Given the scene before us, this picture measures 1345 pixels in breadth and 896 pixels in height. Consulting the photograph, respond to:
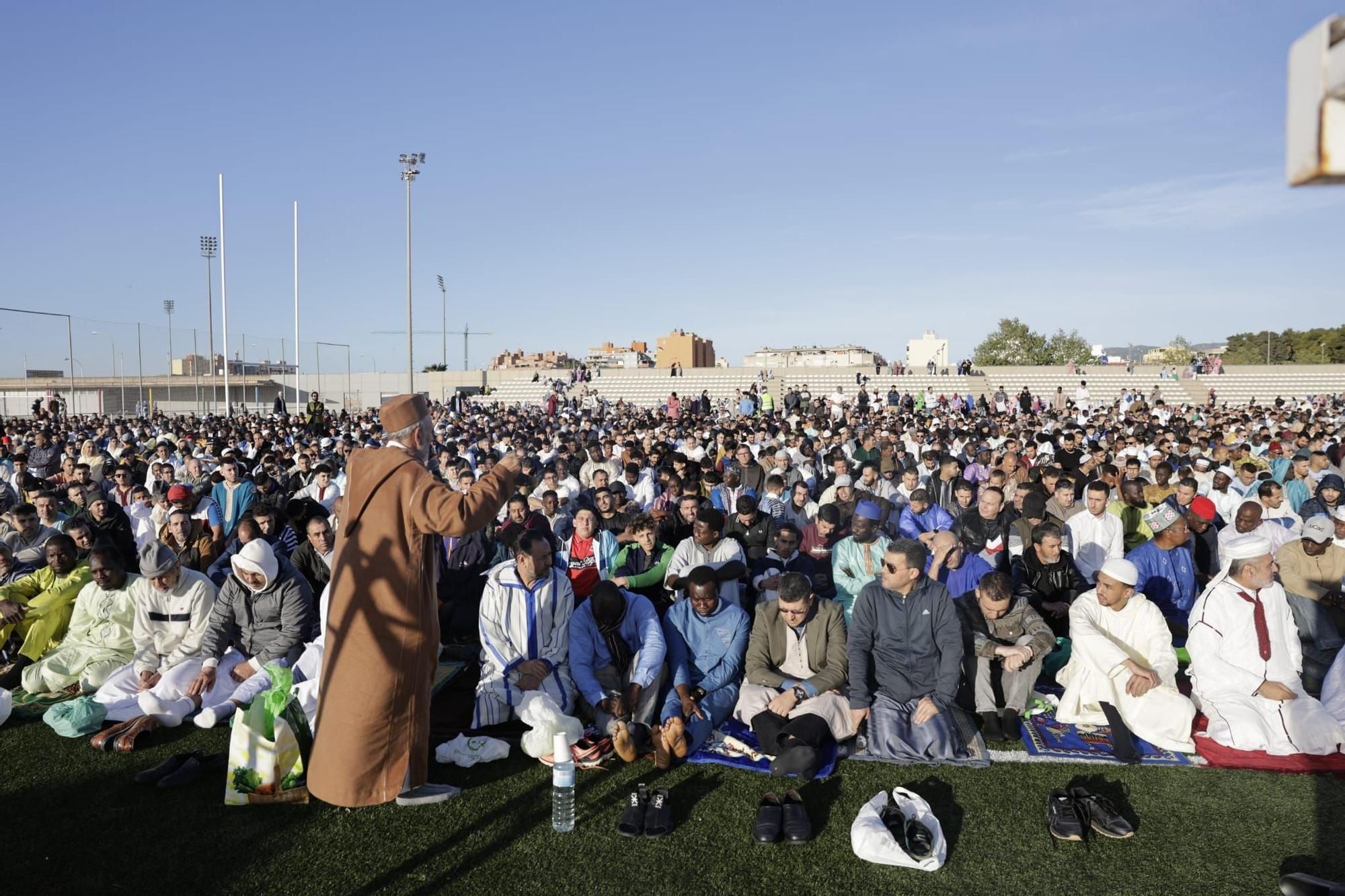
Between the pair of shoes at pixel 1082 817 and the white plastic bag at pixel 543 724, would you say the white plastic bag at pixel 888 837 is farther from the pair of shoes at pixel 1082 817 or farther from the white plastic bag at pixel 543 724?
the white plastic bag at pixel 543 724

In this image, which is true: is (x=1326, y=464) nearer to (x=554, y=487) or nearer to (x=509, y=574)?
(x=554, y=487)

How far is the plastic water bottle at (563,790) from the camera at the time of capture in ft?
13.0

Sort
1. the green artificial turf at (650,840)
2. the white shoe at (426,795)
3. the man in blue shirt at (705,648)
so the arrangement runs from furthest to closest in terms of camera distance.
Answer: the man in blue shirt at (705,648) < the white shoe at (426,795) < the green artificial turf at (650,840)

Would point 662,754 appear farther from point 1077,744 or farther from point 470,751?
point 1077,744

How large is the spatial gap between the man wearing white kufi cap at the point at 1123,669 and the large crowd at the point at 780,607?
1 centimetres

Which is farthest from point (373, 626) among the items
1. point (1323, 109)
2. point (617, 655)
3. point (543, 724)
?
point (1323, 109)

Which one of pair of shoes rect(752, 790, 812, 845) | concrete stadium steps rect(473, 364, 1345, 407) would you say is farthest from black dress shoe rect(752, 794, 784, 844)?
concrete stadium steps rect(473, 364, 1345, 407)

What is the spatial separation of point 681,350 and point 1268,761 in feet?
252

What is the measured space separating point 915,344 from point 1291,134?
97.3m

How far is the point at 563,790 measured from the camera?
13.3 ft

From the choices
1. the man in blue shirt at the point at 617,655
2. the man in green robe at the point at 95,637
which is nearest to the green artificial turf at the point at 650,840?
the man in blue shirt at the point at 617,655

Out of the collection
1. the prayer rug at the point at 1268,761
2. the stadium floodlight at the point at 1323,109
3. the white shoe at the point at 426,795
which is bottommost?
the prayer rug at the point at 1268,761

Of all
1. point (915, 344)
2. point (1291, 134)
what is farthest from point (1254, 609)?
point (915, 344)

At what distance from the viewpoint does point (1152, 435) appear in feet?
52.3
